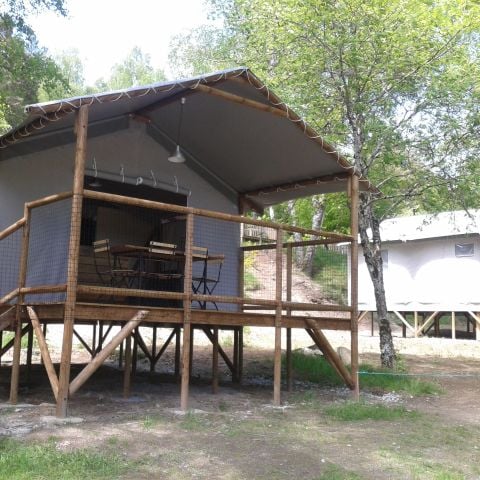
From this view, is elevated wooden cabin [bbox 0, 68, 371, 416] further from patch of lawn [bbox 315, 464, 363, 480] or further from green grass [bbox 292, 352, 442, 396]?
patch of lawn [bbox 315, 464, 363, 480]

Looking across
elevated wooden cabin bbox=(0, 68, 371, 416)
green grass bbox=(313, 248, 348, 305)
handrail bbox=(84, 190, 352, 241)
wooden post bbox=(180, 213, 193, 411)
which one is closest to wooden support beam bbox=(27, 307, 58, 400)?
elevated wooden cabin bbox=(0, 68, 371, 416)

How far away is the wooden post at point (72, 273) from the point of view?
6691mm

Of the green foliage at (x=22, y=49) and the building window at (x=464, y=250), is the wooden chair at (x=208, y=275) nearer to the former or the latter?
the green foliage at (x=22, y=49)

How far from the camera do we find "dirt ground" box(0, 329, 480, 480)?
527 cm

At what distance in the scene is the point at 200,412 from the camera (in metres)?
7.46

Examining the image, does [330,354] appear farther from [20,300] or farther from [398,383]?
[20,300]

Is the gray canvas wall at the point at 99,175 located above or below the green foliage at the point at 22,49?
below

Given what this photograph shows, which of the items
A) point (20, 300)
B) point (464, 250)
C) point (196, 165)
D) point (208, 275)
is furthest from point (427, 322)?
point (20, 300)

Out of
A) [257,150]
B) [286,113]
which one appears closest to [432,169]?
[257,150]

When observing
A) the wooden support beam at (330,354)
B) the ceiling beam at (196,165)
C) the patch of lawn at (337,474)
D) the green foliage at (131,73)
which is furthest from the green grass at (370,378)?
the green foliage at (131,73)

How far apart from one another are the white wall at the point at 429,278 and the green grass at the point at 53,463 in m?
17.4

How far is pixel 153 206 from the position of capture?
Answer: 7445 mm

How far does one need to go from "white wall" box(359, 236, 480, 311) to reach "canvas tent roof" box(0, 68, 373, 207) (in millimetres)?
11400

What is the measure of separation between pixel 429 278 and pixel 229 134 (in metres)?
13.8
